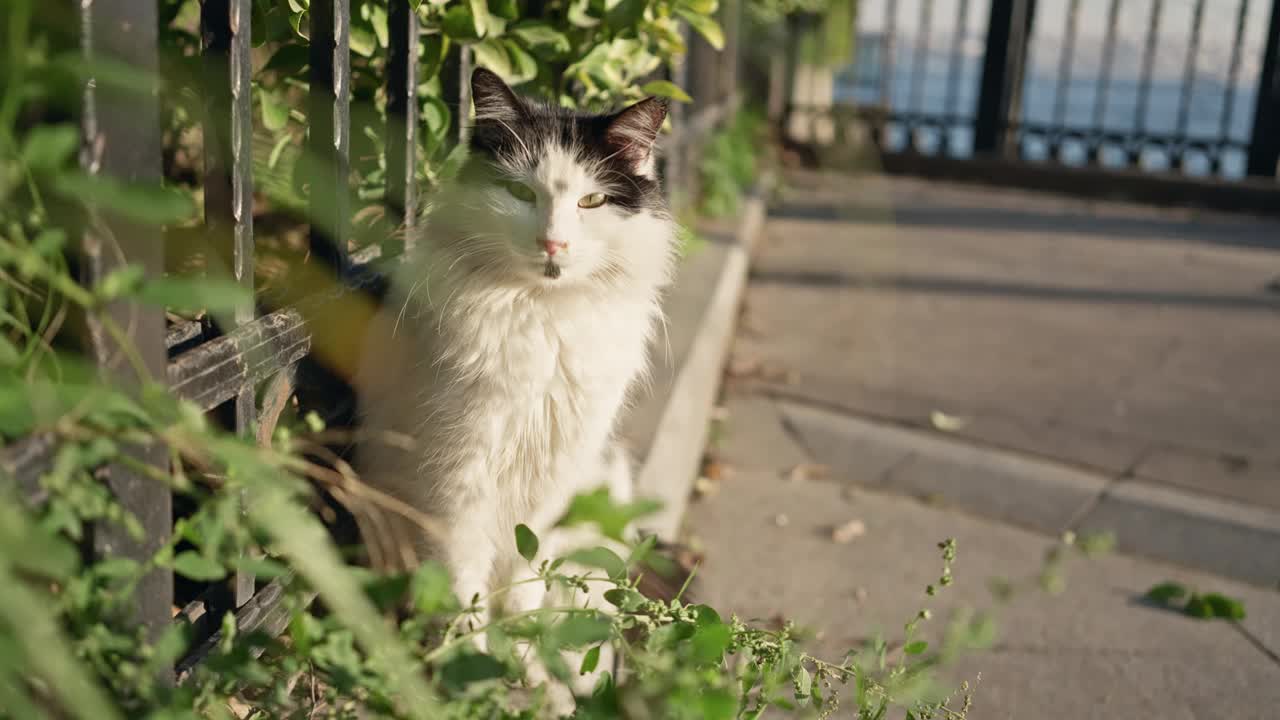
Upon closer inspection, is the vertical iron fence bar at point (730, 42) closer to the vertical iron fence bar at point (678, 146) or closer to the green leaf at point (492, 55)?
the vertical iron fence bar at point (678, 146)

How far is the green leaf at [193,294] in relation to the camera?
2.88 ft

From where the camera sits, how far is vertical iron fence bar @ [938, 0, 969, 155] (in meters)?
10.0

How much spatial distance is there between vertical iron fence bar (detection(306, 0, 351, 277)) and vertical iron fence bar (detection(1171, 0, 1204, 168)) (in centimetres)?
922

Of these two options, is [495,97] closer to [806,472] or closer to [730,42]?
[806,472]

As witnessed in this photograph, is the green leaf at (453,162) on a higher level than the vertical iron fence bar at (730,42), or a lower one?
higher

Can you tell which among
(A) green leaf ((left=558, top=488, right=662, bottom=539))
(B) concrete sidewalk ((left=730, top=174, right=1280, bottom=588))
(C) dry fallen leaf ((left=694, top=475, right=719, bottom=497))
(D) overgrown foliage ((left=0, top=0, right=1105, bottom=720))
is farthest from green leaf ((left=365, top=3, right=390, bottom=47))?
(B) concrete sidewalk ((left=730, top=174, right=1280, bottom=588))

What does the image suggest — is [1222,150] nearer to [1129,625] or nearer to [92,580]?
[1129,625]

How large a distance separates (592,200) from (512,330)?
304mm

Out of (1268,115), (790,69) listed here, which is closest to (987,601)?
(1268,115)

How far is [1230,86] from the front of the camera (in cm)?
938

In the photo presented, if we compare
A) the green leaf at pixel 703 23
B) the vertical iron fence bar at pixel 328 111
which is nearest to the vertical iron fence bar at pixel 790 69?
the green leaf at pixel 703 23

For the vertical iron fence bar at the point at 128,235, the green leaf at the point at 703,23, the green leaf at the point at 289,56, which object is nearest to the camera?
the vertical iron fence bar at the point at 128,235

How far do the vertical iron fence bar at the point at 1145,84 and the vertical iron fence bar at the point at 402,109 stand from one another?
883cm

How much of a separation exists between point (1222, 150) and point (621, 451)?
29.0 feet
